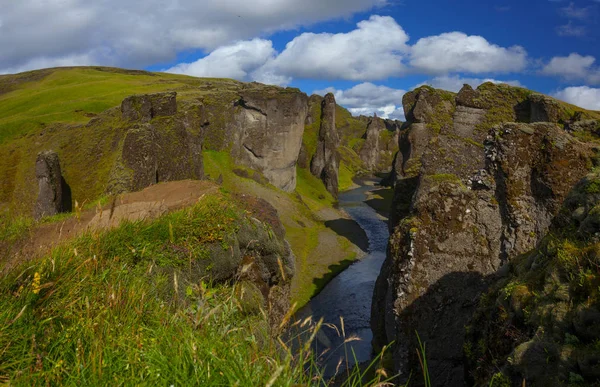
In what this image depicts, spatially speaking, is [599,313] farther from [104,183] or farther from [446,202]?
[104,183]

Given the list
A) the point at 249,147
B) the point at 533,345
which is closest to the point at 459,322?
the point at 533,345

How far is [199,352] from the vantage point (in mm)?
3777

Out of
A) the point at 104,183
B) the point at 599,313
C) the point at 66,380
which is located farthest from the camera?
the point at 104,183

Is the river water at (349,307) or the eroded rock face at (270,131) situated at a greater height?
the eroded rock face at (270,131)

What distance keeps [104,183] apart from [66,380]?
28.6m

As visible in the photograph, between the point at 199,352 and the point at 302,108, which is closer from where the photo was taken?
the point at 199,352

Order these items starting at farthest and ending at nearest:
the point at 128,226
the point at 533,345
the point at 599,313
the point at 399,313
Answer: the point at 399,313 < the point at 128,226 < the point at 533,345 < the point at 599,313

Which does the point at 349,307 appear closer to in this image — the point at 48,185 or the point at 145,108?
the point at 145,108

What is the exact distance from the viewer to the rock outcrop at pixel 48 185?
26.9 m

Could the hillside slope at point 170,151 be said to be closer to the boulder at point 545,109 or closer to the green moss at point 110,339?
the green moss at point 110,339

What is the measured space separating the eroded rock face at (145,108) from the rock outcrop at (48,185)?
9.54 m

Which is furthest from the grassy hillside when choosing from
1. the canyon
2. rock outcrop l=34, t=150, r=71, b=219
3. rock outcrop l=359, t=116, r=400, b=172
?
rock outcrop l=359, t=116, r=400, b=172

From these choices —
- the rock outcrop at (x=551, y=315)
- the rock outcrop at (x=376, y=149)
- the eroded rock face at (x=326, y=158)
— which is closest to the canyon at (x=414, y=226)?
the rock outcrop at (x=551, y=315)

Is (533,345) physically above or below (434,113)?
below
